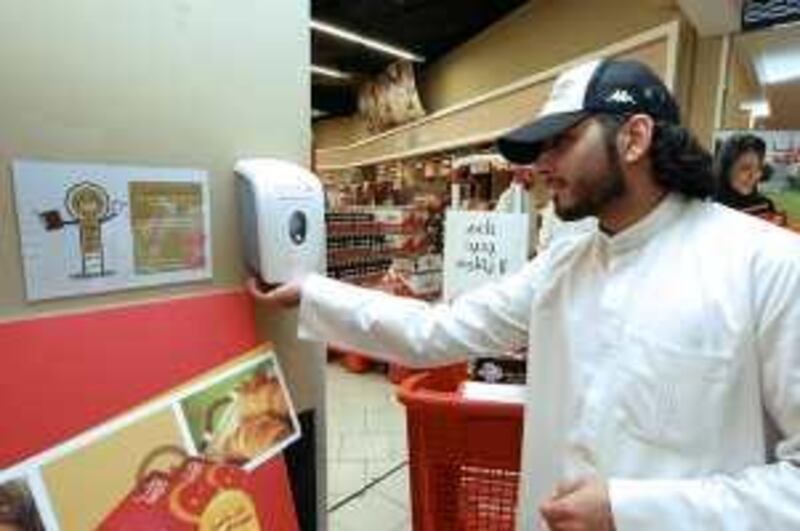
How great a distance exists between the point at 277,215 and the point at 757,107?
3910 mm

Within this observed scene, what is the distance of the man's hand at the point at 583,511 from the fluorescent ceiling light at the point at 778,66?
3.74 m

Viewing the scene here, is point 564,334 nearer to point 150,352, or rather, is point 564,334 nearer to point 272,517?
point 272,517

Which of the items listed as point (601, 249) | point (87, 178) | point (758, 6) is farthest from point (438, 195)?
point (87, 178)

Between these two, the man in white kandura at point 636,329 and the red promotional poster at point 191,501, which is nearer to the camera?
the red promotional poster at point 191,501

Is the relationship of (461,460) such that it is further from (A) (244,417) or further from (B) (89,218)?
(B) (89,218)

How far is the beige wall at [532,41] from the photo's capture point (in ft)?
17.3

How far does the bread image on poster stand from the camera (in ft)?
3.28

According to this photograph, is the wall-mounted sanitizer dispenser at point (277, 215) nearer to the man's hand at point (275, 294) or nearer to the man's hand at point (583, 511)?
the man's hand at point (275, 294)

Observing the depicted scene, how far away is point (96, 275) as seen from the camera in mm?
896

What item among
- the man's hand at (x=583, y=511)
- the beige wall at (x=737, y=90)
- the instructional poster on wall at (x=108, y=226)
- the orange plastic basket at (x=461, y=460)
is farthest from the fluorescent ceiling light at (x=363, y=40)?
the man's hand at (x=583, y=511)

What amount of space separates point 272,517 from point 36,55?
763 millimetres

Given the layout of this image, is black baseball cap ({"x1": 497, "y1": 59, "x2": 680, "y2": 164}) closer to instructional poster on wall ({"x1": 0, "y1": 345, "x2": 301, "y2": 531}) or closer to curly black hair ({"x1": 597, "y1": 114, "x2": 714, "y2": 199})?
curly black hair ({"x1": 597, "y1": 114, "x2": 714, "y2": 199})

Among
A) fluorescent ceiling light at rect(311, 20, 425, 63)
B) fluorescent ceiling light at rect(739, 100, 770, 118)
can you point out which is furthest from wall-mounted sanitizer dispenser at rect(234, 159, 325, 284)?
fluorescent ceiling light at rect(311, 20, 425, 63)

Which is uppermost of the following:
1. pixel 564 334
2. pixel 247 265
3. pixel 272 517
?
pixel 247 265
